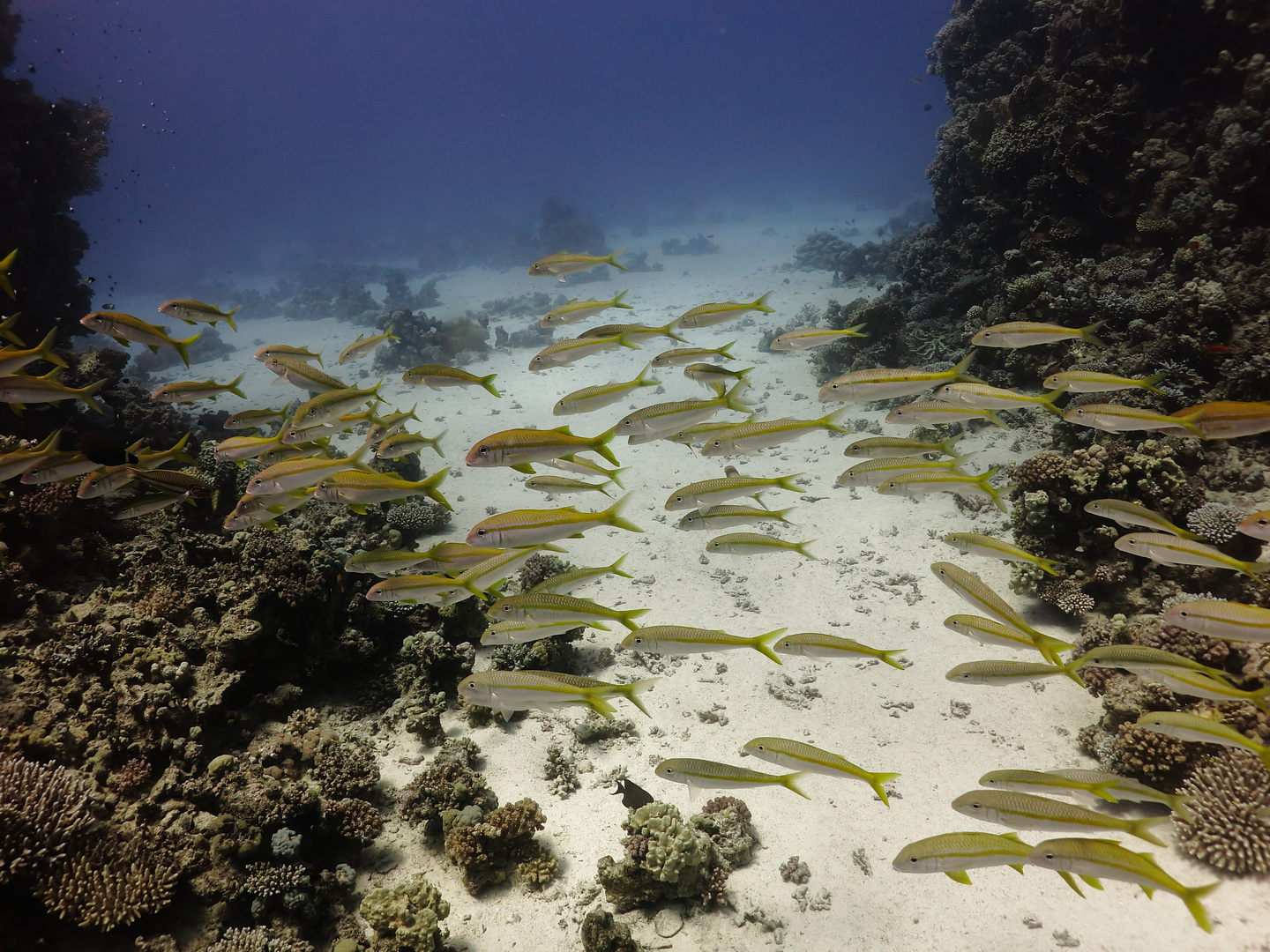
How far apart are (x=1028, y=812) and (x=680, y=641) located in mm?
2248

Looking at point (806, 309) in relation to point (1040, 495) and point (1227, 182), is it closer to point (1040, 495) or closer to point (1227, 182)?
point (1227, 182)

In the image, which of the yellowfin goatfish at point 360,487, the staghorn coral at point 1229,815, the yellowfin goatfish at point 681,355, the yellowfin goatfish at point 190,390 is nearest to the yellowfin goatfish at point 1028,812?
the staghorn coral at point 1229,815

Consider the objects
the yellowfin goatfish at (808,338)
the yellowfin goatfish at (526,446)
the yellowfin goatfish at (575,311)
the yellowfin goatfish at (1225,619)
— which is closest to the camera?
the yellowfin goatfish at (1225,619)

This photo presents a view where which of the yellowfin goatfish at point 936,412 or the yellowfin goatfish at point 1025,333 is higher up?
the yellowfin goatfish at point 1025,333

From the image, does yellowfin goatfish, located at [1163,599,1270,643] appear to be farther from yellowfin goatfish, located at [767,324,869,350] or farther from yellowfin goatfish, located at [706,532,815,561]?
yellowfin goatfish, located at [767,324,869,350]

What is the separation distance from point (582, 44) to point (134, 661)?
178638mm

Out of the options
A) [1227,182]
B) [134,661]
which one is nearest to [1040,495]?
[1227,182]

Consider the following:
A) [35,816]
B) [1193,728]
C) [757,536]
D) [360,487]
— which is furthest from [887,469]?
[35,816]

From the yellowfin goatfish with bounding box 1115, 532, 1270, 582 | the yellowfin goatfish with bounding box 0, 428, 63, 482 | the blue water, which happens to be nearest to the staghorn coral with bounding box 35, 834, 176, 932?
the yellowfin goatfish with bounding box 0, 428, 63, 482

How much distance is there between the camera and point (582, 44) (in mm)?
135250

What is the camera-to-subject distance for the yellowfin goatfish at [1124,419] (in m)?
3.88

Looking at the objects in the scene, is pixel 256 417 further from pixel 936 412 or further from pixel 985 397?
pixel 985 397

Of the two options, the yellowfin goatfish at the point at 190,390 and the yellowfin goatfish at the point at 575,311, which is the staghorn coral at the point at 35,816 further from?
the yellowfin goatfish at the point at 575,311

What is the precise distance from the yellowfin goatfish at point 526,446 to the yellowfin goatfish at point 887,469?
7.74 ft
